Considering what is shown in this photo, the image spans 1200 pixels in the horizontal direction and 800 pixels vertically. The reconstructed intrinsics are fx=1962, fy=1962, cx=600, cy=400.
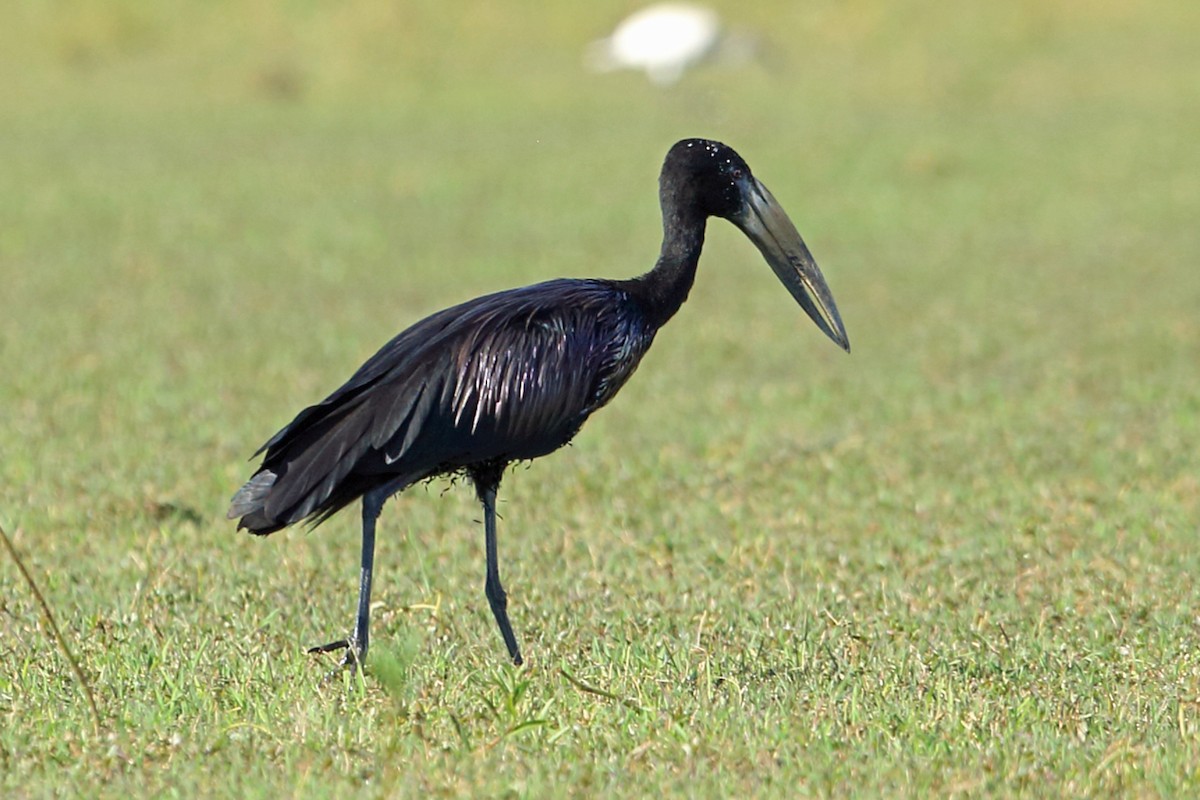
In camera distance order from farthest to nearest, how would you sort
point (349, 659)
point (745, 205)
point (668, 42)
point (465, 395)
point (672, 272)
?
point (668, 42) < point (745, 205) < point (672, 272) < point (465, 395) < point (349, 659)

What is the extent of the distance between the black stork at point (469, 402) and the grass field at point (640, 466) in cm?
44

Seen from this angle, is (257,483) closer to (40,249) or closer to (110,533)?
(110,533)

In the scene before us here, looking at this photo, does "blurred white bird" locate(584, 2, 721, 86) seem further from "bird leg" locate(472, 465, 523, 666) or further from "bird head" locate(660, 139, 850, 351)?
"bird leg" locate(472, 465, 523, 666)

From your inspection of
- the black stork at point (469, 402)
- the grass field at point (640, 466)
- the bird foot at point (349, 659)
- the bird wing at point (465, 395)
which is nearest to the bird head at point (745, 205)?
the black stork at point (469, 402)

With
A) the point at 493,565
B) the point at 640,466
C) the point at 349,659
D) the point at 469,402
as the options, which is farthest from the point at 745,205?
the point at 640,466

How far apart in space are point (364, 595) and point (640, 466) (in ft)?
11.4

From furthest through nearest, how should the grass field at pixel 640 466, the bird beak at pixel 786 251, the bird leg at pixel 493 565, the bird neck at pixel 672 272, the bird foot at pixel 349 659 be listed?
the bird beak at pixel 786 251 → the bird neck at pixel 672 272 → the bird leg at pixel 493 565 → the bird foot at pixel 349 659 → the grass field at pixel 640 466

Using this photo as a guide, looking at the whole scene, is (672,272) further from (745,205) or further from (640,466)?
(640,466)

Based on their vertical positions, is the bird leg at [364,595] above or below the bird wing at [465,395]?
below

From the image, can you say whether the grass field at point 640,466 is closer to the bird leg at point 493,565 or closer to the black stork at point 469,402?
the bird leg at point 493,565

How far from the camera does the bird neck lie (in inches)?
221

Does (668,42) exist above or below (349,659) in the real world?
above

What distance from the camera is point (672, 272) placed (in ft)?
18.6

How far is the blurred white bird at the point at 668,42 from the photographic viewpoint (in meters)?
20.6
